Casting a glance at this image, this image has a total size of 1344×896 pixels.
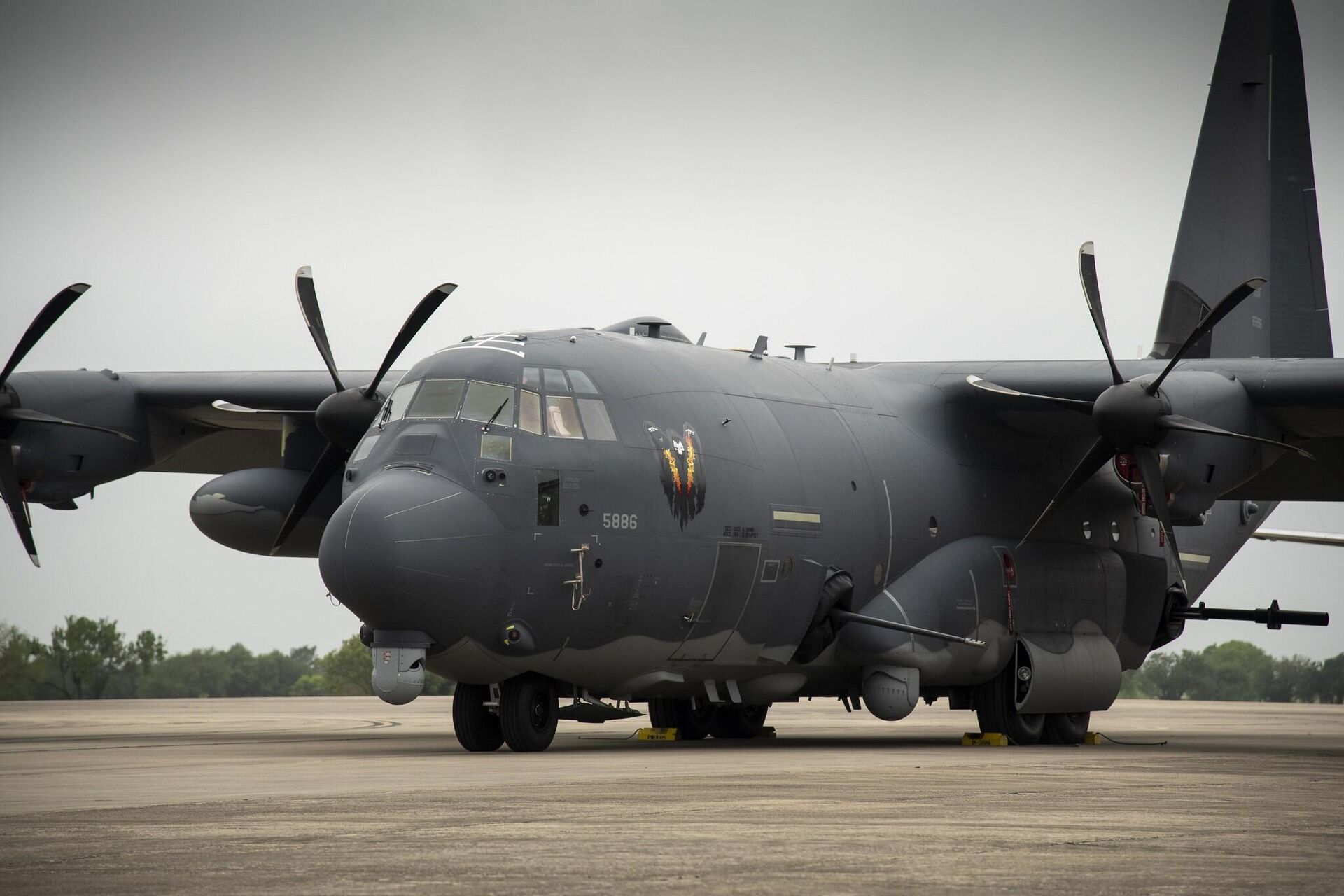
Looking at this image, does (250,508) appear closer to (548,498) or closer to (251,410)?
(251,410)

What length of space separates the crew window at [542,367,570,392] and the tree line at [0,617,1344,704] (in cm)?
2263

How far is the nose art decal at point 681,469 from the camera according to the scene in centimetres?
1598

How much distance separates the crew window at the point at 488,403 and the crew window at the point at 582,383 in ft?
2.41

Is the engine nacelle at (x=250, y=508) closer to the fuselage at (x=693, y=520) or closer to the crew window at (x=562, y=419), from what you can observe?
the fuselage at (x=693, y=520)

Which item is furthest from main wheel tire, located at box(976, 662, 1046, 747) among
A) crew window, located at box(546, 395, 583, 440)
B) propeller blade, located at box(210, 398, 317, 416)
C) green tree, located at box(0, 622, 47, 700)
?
green tree, located at box(0, 622, 47, 700)

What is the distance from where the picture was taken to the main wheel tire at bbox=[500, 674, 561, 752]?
15383mm

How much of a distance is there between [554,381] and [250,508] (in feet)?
21.6

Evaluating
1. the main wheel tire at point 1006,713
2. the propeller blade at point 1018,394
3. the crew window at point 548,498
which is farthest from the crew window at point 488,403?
the main wheel tire at point 1006,713

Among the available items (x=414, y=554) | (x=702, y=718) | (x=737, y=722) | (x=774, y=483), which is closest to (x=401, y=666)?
(x=414, y=554)

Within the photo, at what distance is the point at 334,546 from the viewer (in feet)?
47.0

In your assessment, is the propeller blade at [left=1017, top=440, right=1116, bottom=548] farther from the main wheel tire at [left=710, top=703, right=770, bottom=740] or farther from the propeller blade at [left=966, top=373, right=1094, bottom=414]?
the main wheel tire at [left=710, top=703, right=770, bottom=740]

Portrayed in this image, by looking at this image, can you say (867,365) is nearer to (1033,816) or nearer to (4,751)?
(4,751)

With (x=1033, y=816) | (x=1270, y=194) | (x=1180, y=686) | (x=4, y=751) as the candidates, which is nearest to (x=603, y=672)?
Answer: (x=4, y=751)

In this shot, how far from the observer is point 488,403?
1513cm
